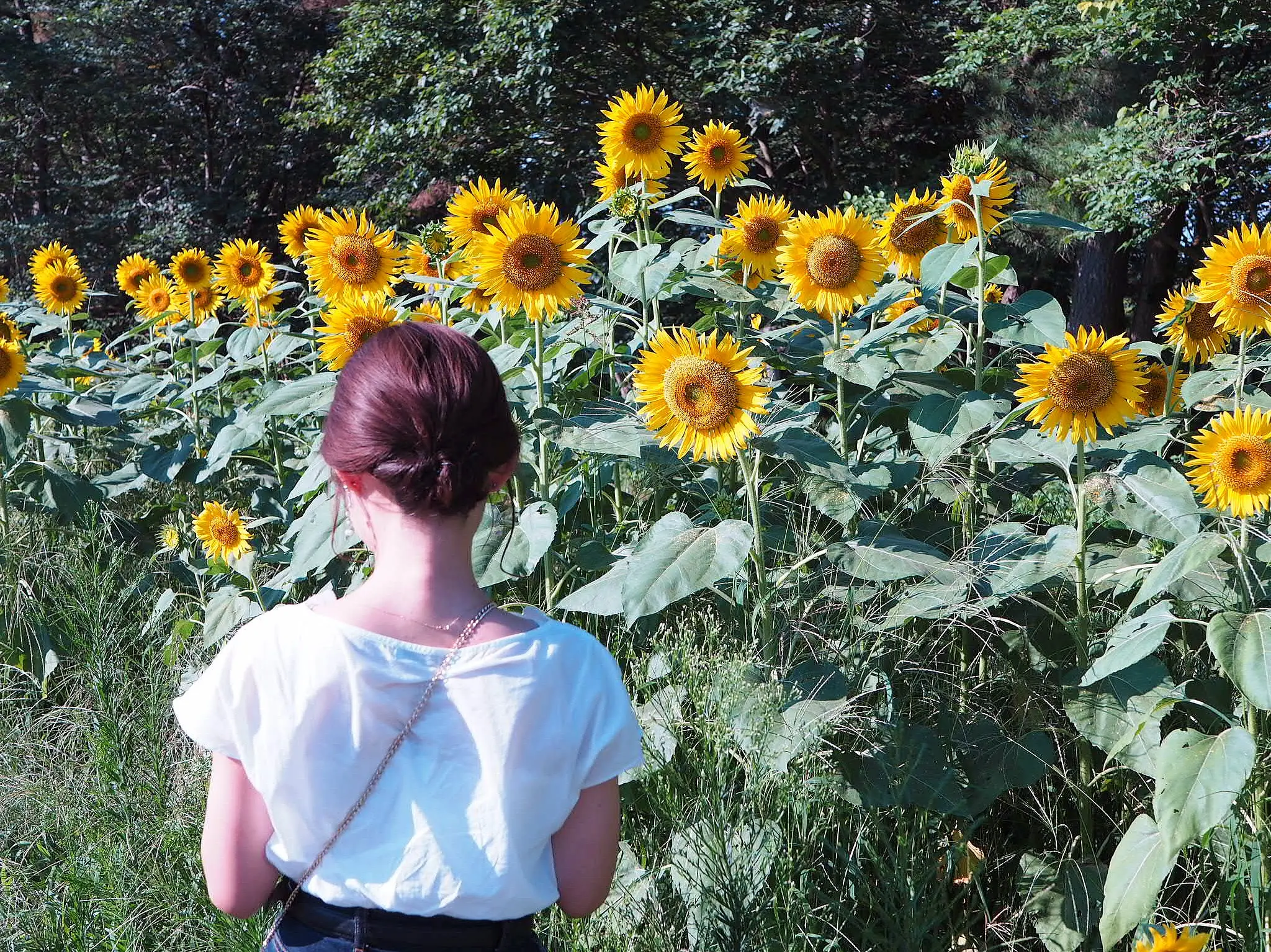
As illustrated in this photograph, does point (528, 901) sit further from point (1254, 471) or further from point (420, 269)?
point (420, 269)

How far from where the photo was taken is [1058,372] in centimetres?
253

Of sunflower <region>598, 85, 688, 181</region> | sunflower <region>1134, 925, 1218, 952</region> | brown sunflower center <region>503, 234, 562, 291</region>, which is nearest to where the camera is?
sunflower <region>1134, 925, 1218, 952</region>

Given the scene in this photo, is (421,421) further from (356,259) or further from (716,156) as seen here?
(716,156)

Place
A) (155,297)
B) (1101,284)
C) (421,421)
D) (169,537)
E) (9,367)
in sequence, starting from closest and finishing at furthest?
(421,421), (169,537), (9,367), (155,297), (1101,284)

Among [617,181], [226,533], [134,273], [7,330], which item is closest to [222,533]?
[226,533]

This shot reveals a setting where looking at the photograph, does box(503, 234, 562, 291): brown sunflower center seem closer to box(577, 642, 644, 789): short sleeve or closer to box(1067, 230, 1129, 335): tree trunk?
box(577, 642, 644, 789): short sleeve

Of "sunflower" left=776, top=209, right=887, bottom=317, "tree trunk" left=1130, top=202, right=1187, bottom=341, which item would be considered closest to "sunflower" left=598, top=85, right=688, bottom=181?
"sunflower" left=776, top=209, right=887, bottom=317

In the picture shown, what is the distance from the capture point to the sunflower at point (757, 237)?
3455 millimetres

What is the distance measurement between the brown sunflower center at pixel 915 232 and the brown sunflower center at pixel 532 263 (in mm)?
999

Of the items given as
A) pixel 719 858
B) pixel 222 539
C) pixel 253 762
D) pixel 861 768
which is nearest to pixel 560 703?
pixel 253 762

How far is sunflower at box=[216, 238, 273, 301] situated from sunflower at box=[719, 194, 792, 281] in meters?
1.94

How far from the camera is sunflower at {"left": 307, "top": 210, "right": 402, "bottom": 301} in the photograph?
3.66 metres

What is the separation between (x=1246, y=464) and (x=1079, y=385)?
13.8 inches

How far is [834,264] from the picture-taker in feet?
10.0
